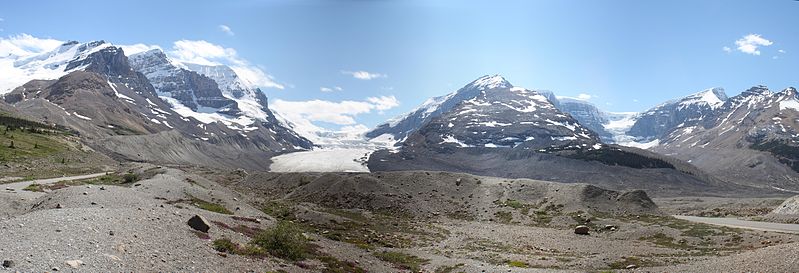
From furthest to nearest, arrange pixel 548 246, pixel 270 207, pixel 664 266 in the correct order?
1. pixel 270 207
2. pixel 548 246
3. pixel 664 266

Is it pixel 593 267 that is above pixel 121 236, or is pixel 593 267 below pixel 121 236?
below

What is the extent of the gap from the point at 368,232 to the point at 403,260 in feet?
65.1

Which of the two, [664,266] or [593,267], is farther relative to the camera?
[593,267]

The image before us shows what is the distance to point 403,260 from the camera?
173 ft

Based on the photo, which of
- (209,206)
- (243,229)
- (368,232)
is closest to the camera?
(243,229)

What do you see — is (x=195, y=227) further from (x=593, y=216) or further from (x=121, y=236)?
(x=593, y=216)

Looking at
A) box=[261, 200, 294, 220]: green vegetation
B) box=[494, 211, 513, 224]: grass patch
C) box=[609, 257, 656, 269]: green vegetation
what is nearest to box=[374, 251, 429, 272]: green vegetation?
box=[609, 257, 656, 269]: green vegetation

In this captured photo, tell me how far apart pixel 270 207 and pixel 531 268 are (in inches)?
2104

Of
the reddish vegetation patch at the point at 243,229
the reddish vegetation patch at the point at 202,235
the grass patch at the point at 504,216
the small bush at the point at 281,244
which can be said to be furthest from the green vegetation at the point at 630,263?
the grass patch at the point at 504,216

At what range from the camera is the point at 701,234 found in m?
69.4

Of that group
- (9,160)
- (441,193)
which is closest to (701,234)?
(441,193)

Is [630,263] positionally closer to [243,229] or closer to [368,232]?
[368,232]

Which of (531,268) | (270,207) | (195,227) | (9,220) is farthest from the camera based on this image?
(270,207)

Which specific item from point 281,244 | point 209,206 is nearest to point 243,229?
point 281,244
